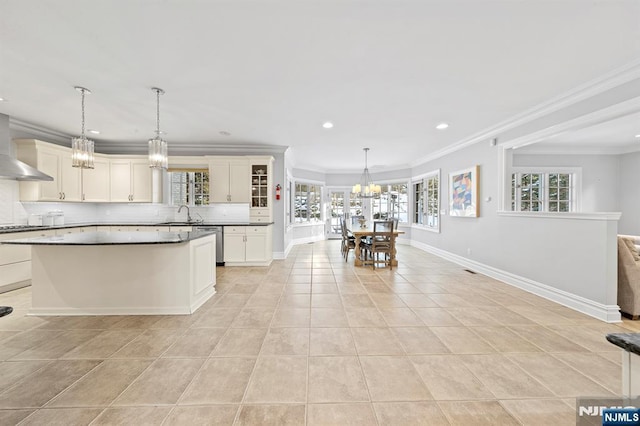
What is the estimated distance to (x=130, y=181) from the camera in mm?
5590

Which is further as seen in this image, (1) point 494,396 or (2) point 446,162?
(2) point 446,162

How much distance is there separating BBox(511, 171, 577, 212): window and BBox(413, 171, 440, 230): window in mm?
1684

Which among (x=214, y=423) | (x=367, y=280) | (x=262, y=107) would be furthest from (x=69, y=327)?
(x=367, y=280)

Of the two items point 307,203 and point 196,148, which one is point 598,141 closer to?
point 307,203

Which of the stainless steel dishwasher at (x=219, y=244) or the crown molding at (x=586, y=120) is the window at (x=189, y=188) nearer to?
the stainless steel dishwasher at (x=219, y=244)

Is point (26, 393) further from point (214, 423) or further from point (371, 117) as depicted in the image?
point (371, 117)

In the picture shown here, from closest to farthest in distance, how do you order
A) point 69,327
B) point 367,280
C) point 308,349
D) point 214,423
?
point 214,423 → point 308,349 → point 69,327 → point 367,280

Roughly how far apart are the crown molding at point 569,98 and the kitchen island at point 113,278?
5.00m

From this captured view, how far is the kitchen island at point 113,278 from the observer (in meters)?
3.01

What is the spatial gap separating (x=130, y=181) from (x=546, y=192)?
359 inches

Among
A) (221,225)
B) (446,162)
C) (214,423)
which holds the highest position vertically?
(446,162)

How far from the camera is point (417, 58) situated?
2551 millimetres

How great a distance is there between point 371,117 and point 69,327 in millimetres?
4615

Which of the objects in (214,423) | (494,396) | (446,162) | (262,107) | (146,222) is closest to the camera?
(214,423)
